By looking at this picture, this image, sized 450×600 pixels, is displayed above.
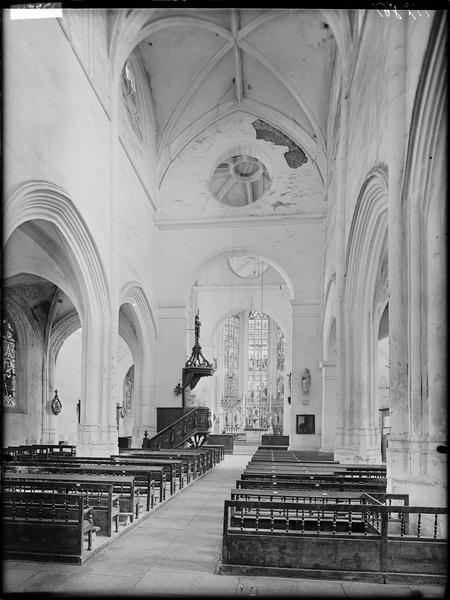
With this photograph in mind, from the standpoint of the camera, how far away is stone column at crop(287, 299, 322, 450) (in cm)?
1950

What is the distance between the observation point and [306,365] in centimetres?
1978

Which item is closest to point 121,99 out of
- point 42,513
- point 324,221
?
point 324,221


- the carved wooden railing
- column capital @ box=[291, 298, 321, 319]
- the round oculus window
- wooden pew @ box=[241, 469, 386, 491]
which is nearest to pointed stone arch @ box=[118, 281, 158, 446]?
the carved wooden railing

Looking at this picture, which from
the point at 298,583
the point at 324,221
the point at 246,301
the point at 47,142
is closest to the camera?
the point at 298,583

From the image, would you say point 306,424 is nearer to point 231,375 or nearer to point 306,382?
point 306,382

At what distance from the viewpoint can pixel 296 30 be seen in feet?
55.4

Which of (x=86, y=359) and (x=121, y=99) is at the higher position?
(x=121, y=99)

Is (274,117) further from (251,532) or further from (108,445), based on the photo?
(251,532)

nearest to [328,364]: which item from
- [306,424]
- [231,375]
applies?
[306,424]

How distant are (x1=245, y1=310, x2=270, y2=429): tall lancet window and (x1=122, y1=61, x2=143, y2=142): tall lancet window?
15.1 metres

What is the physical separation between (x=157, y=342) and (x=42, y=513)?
14.5m

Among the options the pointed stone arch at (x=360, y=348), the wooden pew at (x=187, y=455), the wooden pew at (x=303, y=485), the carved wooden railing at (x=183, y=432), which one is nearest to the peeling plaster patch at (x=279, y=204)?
the carved wooden railing at (x=183, y=432)

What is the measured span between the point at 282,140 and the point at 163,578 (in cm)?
1730

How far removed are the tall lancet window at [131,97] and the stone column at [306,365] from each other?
7513 mm
